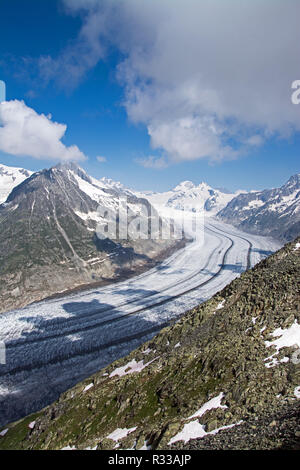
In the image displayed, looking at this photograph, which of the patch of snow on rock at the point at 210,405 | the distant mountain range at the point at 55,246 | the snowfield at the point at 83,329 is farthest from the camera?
the distant mountain range at the point at 55,246

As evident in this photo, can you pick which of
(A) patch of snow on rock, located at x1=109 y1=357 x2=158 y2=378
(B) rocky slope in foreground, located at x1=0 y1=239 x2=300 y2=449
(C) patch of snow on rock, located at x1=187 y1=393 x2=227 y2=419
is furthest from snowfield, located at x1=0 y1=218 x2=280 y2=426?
(C) patch of snow on rock, located at x1=187 y1=393 x2=227 y2=419

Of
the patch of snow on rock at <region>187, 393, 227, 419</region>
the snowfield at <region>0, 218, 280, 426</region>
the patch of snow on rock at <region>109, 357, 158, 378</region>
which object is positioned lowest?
the snowfield at <region>0, 218, 280, 426</region>

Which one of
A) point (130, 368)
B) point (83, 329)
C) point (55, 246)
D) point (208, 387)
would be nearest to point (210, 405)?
point (208, 387)

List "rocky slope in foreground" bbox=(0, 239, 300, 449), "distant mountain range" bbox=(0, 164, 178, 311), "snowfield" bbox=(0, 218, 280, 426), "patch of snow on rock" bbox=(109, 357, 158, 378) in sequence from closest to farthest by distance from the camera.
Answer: "rocky slope in foreground" bbox=(0, 239, 300, 449) → "patch of snow on rock" bbox=(109, 357, 158, 378) → "snowfield" bbox=(0, 218, 280, 426) → "distant mountain range" bbox=(0, 164, 178, 311)

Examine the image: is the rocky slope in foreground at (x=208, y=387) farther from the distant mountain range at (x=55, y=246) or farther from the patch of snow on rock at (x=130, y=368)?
the distant mountain range at (x=55, y=246)

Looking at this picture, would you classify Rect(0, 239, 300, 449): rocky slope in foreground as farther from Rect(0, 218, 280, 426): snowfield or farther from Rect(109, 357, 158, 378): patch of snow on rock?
Rect(0, 218, 280, 426): snowfield

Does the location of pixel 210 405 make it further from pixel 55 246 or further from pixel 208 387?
pixel 55 246

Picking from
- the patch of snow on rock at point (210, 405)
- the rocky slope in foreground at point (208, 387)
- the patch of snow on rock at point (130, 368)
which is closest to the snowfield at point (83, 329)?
the patch of snow on rock at point (130, 368)
